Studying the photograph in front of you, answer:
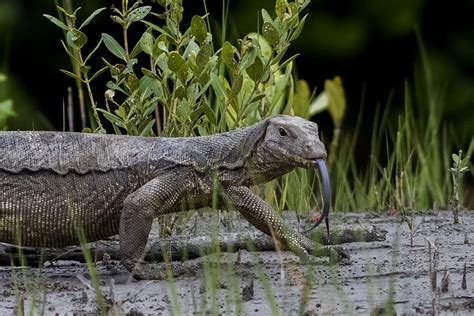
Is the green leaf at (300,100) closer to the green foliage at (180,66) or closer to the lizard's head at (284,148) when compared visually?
the green foliage at (180,66)

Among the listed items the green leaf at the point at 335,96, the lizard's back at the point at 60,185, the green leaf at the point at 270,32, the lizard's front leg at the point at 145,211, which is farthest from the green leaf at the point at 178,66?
the green leaf at the point at 335,96

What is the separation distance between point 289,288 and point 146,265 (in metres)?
0.63

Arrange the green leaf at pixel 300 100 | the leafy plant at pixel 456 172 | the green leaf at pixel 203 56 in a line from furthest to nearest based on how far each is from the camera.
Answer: the green leaf at pixel 300 100
the leafy plant at pixel 456 172
the green leaf at pixel 203 56

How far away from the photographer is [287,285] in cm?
467

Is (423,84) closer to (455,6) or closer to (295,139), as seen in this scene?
(455,6)

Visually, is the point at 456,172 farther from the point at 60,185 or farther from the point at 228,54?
the point at 60,185

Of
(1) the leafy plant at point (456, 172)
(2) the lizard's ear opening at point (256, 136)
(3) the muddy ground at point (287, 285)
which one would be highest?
(2) the lizard's ear opening at point (256, 136)

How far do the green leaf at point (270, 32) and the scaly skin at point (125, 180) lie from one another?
0.53m

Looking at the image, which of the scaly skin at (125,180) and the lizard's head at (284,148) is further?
the scaly skin at (125,180)

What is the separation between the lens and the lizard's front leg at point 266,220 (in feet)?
16.6

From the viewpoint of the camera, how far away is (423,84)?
11734mm

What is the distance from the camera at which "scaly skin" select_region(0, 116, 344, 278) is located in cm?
494

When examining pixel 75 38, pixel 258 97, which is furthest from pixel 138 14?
pixel 258 97

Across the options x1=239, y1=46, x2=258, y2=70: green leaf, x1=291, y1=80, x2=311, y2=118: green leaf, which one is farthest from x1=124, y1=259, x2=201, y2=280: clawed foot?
x1=291, y1=80, x2=311, y2=118: green leaf
